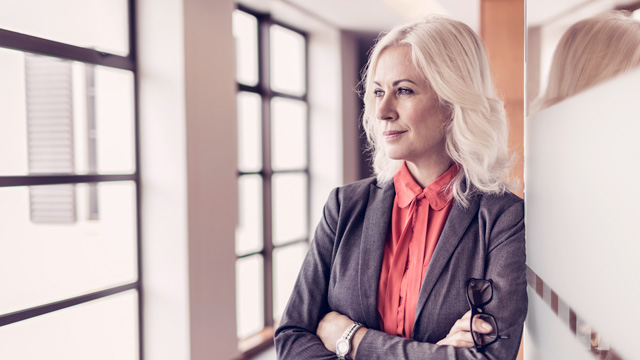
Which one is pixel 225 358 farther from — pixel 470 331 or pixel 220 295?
pixel 470 331

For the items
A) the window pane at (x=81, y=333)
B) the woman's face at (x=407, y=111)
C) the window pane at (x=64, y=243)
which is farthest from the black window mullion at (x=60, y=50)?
the woman's face at (x=407, y=111)

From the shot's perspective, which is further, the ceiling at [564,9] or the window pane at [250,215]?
the window pane at [250,215]

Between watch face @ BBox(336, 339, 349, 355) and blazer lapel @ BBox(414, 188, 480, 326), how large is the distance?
18 cm

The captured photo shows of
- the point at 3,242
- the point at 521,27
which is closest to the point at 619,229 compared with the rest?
the point at 3,242

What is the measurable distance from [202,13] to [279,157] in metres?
2.23

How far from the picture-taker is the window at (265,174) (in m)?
4.31

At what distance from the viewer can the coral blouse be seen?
4.01ft

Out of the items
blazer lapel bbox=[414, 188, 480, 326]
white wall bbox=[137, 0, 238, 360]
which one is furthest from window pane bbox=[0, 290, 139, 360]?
blazer lapel bbox=[414, 188, 480, 326]

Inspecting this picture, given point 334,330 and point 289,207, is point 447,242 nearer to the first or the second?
point 334,330

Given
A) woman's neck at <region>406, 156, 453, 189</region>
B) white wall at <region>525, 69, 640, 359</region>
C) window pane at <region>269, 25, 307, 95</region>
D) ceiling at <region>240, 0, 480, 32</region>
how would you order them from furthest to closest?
window pane at <region>269, 25, 307, 95</region> → ceiling at <region>240, 0, 480, 32</region> → woman's neck at <region>406, 156, 453, 189</region> → white wall at <region>525, 69, 640, 359</region>

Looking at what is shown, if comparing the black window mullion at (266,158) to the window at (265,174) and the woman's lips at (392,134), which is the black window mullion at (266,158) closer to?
the window at (265,174)

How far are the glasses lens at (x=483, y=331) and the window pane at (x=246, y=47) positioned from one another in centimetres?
347

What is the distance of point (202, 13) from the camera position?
297 cm

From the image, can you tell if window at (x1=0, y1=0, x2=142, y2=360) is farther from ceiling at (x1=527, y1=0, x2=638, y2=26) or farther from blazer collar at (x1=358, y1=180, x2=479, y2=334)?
ceiling at (x1=527, y1=0, x2=638, y2=26)
